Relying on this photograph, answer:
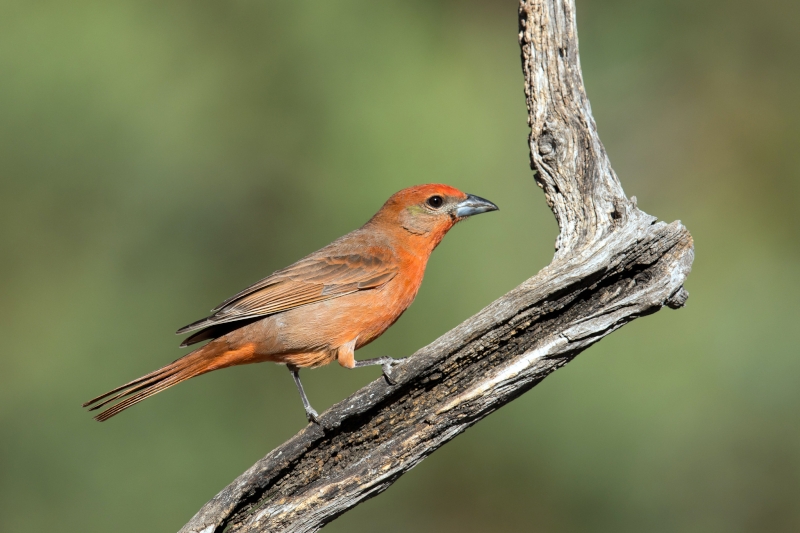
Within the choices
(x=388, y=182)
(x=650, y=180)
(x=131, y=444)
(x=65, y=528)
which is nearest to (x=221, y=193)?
(x=388, y=182)

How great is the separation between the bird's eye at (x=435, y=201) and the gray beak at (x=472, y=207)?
124mm

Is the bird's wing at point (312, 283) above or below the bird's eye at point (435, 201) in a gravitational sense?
below

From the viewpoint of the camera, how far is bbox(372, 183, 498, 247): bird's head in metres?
5.44

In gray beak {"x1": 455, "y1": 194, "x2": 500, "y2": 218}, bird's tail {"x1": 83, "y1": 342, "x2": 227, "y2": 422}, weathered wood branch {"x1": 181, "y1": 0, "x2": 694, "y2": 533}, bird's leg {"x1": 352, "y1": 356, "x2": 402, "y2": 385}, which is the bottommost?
weathered wood branch {"x1": 181, "y1": 0, "x2": 694, "y2": 533}

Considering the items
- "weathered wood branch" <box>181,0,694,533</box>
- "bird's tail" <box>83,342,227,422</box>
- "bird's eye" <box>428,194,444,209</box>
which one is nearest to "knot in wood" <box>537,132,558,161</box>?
"weathered wood branch" <box>181,0,694,533</box>

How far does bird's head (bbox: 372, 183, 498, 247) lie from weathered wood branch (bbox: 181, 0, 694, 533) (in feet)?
5.09

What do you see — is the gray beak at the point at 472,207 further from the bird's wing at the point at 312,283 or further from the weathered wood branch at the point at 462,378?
the weathered wood branch at the point at 462,378

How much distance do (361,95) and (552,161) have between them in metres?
4.60

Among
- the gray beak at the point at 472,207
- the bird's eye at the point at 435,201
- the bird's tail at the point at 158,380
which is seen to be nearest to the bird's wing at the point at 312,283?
the bird's tail at the point at 158,380

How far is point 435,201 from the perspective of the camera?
17.9ft

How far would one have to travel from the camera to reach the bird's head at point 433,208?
214 inches

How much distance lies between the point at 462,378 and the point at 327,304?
1.44 m

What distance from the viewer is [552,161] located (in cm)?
422

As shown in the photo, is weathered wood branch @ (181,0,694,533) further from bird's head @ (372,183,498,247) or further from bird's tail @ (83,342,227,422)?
bird's head @ (372,183,498,247)
